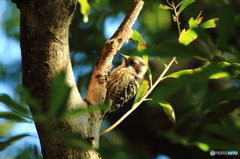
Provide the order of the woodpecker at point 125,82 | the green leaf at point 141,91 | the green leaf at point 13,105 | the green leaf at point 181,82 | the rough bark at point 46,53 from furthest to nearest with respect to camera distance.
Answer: the woodpecker at point 125,82 → the green leaf at point 141,91 → the rough bark at point 46,53 → the green leaf at point 13,105 → the green leaf at point 181,82

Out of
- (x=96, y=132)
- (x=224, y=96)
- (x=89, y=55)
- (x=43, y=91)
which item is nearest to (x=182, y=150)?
(x=89, y=55)

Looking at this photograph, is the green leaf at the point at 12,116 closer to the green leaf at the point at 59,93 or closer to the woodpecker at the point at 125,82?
the green leaf at the point at 59,93

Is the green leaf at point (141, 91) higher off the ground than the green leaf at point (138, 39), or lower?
lower

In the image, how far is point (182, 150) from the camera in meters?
4.11

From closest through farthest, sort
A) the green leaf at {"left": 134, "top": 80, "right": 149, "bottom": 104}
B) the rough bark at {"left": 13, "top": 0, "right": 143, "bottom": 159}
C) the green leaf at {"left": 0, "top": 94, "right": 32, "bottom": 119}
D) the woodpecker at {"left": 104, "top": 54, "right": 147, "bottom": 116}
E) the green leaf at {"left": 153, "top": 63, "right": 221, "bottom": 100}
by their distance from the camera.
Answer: the green leaf at {"left": 153, "top": 63, "right": 221, "bottom": 100}, the green leaf at {"left": 0, "top": 94, "right": 32, "bottom": 119}, the rough bark at {"left": 13, "top": 0, "right": 143, "bottom": 159}, the green leaf at {"left": 134, "top": 80, "right": 149, "bottom": 104}, the woodpecker at {"left": 104, "top": 54, "right": 147, "bottom": 116}

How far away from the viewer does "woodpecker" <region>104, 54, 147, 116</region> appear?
2.55 metres

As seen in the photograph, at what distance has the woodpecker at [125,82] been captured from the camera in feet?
8.37

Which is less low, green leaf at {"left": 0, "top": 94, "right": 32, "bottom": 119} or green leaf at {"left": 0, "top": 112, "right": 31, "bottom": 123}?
green leaf at {"left": 0, "top": 94, "right": 32, "bottom": 119}

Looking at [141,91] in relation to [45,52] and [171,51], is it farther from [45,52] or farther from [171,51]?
[171,51]

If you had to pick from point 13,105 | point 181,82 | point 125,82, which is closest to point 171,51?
point 181,82

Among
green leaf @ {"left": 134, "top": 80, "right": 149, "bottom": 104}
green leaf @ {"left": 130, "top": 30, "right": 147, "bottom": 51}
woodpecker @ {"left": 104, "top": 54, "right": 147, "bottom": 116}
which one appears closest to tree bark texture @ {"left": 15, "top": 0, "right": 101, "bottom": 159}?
green leaf @ {"left": 134, "top": 80, "right": 149, "bottom": 104}

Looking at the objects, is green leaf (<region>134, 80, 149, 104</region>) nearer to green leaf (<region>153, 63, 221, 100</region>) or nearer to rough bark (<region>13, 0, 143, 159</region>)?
rough bark (<region>13, 0, 143, 159</region>)

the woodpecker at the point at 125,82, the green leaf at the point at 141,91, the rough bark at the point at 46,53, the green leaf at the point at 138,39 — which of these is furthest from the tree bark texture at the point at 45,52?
the woodpecker at the point at 125,82

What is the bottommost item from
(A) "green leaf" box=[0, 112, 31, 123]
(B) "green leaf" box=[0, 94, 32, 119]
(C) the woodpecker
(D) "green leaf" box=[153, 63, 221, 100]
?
(C) the woodpecker
